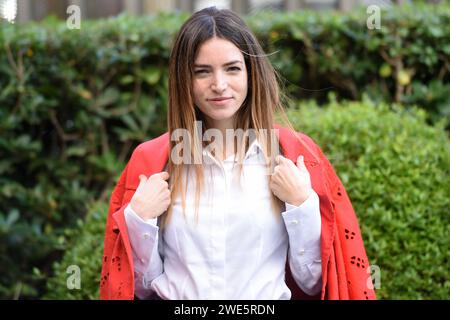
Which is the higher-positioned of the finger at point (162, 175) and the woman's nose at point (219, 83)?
the woman's nose at point (219, 83)

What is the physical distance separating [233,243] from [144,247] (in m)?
0.28

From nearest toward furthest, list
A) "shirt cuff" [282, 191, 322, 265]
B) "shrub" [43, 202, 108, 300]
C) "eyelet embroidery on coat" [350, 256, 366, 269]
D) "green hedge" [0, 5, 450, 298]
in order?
"shirt cuff" [282, 191, 322, 265] → "eyelet embroidery on coat" [350, 256, 366, 269] → "shrub" [43, 202, 108, 300] → "green hedge" [0, 5, 450, 298]

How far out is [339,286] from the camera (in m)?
2.16

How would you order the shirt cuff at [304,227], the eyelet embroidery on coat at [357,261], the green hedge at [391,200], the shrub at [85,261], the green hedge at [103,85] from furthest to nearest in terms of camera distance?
the green hedge at [103,85], the shrub at [85,261], the green hedge at [391,200], the eyelet embroidery on coat at [357,261], the shirt cuff at [304,227]

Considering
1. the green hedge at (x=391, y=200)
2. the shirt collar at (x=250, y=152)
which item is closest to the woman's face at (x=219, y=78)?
the shirt collar at (x=250, y=152)

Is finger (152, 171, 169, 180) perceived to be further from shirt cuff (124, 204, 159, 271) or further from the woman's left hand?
the woman's left hand

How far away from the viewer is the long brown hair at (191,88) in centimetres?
218

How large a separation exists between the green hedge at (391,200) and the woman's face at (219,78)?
1.05m

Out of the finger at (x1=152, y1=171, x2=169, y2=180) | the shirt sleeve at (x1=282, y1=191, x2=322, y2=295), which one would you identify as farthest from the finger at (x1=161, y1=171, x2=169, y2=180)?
the shirt sleeve at (x1=282, y1=191, x2=322, y2=295)

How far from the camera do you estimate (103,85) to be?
456 cm

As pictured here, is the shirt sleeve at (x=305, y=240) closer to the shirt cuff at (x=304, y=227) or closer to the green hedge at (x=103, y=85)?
the shirt cuff at (x=304, y=227)

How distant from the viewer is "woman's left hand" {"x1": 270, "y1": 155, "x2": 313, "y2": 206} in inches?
83.2
